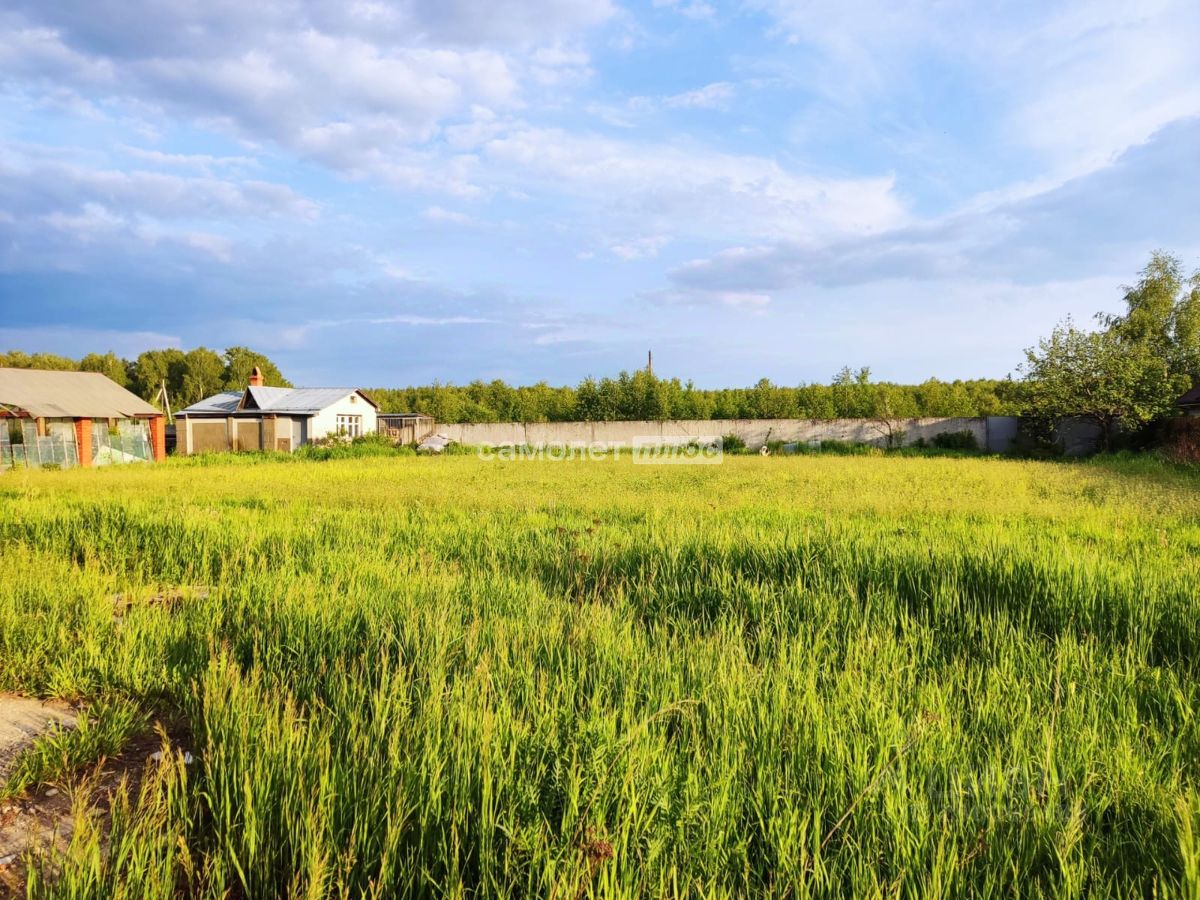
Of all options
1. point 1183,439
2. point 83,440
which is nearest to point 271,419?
point 83,440

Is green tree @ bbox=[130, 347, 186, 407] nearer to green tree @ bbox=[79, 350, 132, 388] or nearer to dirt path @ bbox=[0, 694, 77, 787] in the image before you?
green tree @ bbox=[79, 350, 132, 388]

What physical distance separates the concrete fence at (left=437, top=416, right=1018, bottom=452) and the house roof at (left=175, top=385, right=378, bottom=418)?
23.7 ft

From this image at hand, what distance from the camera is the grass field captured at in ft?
6.17

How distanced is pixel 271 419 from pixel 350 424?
4198 millimetres

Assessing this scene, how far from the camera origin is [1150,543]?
6.82 m

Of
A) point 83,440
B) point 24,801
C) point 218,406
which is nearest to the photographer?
point 24,801

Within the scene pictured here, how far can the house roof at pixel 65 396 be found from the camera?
24.6 m

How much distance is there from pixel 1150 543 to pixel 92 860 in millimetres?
8731

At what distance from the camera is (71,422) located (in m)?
25.9

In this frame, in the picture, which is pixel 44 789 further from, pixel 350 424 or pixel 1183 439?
pixel 350 424

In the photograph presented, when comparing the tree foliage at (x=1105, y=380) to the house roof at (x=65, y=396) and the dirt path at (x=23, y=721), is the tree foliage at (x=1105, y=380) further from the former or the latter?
the house roof at (x=65, y=396)

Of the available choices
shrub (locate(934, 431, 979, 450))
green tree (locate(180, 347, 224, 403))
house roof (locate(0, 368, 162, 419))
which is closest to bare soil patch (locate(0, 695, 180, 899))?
house roof (locate(0, 368, 162, 419))

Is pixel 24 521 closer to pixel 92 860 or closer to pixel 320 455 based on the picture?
pixel 92 860

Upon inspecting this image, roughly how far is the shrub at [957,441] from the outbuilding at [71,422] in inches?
1393
